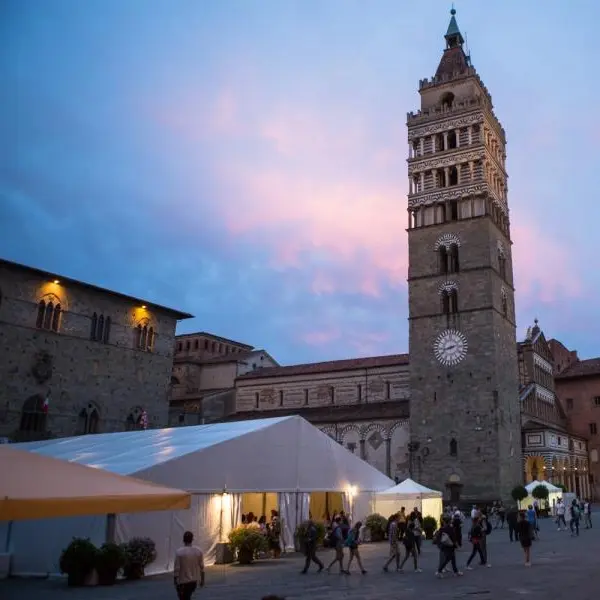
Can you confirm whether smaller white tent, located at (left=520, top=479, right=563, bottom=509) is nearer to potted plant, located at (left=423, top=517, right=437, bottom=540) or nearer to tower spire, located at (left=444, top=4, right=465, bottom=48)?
potted plant, located at (left=423, top=517, right=437, bottom=540)

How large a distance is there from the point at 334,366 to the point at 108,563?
42.1m

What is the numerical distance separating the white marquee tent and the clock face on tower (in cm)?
1897

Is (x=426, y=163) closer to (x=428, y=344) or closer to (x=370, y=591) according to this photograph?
(x=428, y=344)

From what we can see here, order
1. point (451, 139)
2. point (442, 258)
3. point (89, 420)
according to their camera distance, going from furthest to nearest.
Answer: point (451, 139), point (442, 258), point (89, 420)

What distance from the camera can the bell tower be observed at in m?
42.9

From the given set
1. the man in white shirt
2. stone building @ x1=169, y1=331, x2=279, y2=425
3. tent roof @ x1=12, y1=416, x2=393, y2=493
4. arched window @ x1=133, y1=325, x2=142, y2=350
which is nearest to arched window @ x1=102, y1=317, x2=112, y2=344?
arched window @ x1=133, y1=325, x2=142, y2=350

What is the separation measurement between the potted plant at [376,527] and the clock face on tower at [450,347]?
64.3 ft

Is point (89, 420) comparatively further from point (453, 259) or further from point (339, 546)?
point (339, 546)

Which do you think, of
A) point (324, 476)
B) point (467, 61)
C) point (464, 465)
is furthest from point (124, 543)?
point (467, 61)

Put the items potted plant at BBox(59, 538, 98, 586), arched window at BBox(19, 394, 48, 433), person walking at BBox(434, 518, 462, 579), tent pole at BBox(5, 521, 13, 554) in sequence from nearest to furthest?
potted plant at BBox(59, 538, 98, 586), person walking at BBox(434, 518, 462, 579), tent pole at BBox(5, 521, 13, 554), arched window at BBox(19, 394, 48, 433)

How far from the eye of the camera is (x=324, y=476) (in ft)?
80.8

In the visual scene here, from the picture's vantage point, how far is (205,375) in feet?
210

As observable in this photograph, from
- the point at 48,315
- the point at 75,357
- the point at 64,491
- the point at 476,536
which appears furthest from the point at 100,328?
the point at 64,491

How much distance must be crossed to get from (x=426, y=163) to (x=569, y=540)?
104 ft
